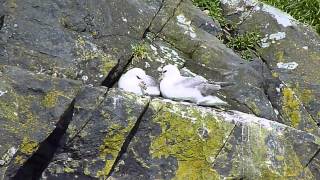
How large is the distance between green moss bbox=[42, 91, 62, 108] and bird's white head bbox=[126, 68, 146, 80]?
107cm

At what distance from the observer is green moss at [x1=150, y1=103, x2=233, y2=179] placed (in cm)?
554

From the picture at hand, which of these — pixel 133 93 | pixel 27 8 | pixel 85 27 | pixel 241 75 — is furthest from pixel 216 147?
pixel 27 8

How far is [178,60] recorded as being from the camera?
7035 millimetres

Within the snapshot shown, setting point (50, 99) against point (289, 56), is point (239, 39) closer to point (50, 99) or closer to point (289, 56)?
point (289, 56)

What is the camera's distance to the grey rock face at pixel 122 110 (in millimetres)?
5410

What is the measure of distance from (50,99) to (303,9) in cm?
601

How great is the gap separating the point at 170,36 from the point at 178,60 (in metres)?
0.49

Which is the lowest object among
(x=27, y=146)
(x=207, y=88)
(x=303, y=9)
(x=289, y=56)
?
(x=303, y=9)

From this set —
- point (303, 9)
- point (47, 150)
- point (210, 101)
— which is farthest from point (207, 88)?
point (303, 9)

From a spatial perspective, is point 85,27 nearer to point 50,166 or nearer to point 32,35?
point 32,35

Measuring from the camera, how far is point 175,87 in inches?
239

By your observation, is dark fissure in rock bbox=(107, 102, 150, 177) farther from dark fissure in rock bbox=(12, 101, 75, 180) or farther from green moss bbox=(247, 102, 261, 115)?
green moss bbox=(247, 102, 261, 115)

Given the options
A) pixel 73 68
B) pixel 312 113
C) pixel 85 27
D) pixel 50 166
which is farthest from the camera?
pixel 312 113

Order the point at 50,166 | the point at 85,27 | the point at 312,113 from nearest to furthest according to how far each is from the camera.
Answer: the point at 50,166
the point at 85,27
the point at 312,113
